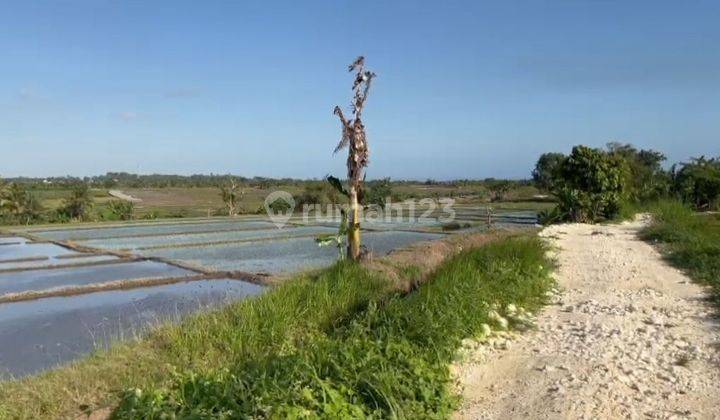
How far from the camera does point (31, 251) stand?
21.9 meters

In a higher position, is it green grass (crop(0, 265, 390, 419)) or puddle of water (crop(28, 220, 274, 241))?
green grass (crop(0, 265, 390, 419))

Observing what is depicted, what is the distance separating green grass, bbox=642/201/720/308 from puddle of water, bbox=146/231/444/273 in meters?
7.31

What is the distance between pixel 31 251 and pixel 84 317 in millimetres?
13288

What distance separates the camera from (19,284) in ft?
49.0

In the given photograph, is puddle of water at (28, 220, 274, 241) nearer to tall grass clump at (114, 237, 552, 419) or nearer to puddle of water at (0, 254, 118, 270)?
puddle of water at (0, 254, 118, 270)

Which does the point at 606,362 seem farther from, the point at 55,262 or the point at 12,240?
the point at 12,240

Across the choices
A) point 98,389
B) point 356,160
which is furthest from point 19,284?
point 98,389

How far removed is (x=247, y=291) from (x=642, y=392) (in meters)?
10.1

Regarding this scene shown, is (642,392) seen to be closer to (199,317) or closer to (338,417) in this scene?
(338,417)

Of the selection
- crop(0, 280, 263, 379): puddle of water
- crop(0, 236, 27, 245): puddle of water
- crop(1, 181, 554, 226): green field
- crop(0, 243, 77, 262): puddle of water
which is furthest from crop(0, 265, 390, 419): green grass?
crop(1, 181, 554, 226): green field

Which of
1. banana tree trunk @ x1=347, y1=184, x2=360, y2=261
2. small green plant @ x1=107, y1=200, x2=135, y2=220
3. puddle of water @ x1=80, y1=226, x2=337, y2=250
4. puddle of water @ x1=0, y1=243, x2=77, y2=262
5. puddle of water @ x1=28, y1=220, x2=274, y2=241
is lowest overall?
puddle of water @ x1=0, y1=243, x2=77, y2=262

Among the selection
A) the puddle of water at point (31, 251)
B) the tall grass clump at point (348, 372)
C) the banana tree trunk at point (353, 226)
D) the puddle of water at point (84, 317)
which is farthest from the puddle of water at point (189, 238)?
the tall grass clump at point (348, 372)

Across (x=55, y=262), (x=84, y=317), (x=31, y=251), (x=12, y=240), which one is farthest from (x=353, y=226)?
(x=12, y=240)

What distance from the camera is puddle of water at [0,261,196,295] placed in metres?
14.6
